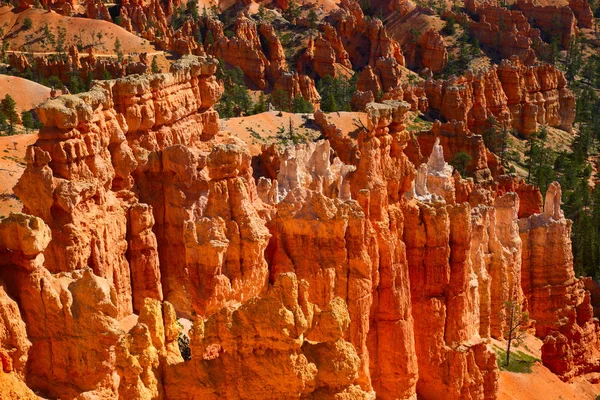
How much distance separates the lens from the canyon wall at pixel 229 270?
1755 cm

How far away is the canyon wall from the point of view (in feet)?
57.6

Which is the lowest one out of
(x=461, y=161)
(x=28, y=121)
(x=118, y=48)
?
(x=461, y=161)

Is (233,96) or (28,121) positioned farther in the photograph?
(233,96)

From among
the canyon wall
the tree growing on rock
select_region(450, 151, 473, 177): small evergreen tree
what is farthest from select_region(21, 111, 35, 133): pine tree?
the tree growing on rock

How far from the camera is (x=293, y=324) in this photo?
1733 cm

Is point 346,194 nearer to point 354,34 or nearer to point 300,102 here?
point 300,102

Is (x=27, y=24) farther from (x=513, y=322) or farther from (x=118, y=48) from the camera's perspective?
(x=513, y=322)

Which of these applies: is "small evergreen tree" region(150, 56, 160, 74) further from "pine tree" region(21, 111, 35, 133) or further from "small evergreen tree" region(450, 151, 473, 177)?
"small evergreen tree" region(450, 151, 473, 177)

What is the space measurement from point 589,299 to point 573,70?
7974cm

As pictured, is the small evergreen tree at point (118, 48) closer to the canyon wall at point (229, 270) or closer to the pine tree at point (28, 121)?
the pine tree at point (28, 121)

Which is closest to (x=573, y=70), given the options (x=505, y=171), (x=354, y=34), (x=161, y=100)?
(x=354, y=34)

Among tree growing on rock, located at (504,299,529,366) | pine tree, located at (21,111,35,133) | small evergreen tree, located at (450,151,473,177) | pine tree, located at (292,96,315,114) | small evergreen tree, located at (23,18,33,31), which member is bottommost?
tree growing on rock, located at (504,299,529,366)

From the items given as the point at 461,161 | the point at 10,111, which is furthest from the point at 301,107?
the point at 10,111

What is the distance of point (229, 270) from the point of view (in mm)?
23094
